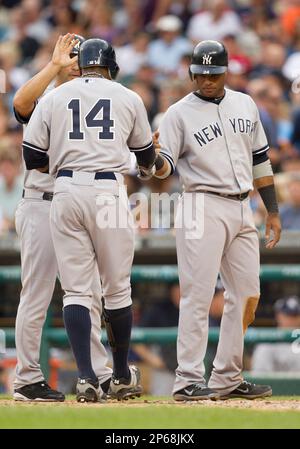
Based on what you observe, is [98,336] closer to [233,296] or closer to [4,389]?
[233,296]

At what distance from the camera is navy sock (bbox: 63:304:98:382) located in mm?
6484

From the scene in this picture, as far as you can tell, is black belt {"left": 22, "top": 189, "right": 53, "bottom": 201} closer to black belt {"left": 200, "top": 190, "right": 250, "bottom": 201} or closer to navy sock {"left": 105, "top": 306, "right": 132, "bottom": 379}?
navy sock {"left": 105, "top": 306, "right": 132, "bottom": 379}

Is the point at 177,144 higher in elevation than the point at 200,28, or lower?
Result: lower

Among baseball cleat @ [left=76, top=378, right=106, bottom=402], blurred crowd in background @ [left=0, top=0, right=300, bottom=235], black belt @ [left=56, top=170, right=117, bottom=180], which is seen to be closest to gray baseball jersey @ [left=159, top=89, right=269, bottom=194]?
black belt @ [left=56, top=170, right=117, bottom=180]

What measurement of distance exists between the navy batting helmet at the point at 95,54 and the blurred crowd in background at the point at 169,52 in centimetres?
382

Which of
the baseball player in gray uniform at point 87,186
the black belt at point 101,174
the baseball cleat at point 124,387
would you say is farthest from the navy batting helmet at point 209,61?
the baseball cleat at point 124,387

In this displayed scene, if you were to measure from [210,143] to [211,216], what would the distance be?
438mm

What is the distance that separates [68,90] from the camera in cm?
660

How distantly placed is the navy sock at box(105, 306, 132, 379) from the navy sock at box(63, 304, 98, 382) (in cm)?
22

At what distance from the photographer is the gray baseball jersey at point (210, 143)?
694 centimetres

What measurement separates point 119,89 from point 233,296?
1.45 m

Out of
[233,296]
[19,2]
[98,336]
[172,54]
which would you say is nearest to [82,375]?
[98,336]

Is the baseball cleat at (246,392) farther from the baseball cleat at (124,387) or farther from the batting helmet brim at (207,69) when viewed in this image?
the batting helmet brim at (207,69)
